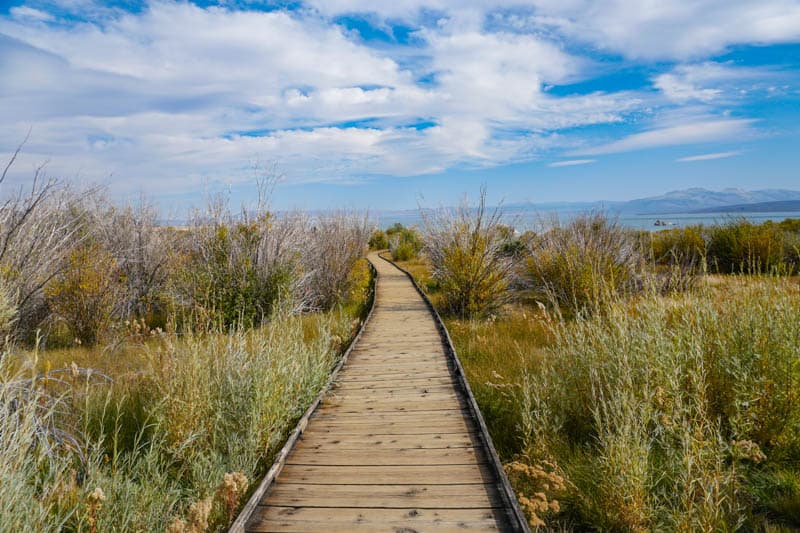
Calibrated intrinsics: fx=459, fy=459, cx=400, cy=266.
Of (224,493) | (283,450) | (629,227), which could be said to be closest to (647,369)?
(283,450)

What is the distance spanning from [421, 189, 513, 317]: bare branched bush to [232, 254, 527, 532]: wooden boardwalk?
176 inches

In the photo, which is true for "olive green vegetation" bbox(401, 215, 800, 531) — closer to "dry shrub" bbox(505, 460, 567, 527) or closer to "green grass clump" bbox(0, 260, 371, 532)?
"dry shrub" bbox(505, 460, 567, 527)

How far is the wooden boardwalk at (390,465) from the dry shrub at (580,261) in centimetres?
428


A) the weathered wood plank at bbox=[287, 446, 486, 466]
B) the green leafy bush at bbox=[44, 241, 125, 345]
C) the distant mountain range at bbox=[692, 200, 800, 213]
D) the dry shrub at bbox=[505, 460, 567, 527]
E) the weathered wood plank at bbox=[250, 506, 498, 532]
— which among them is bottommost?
the dry shrub at bbox=[505, 460, 567, 527]

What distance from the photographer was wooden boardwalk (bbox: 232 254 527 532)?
325 cm

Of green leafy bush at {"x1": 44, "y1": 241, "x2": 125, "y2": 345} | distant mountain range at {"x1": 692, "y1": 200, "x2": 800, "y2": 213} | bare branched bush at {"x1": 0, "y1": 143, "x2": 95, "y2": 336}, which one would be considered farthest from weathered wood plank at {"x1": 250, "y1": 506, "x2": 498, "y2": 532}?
distant mountain range at {"x1": 692, "y1": 200, "x2": 800, "y2": 213}

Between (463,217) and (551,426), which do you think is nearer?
(551,426)

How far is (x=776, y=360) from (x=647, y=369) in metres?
1.31

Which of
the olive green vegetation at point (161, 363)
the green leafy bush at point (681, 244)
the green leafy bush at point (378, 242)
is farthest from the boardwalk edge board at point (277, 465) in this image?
the green leafy bush at point (378, 242)

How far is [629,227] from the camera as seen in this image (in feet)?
51.0

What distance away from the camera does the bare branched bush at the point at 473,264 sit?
11.1 m

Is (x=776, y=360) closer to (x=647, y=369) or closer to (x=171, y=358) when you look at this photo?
(x=647, y=369)

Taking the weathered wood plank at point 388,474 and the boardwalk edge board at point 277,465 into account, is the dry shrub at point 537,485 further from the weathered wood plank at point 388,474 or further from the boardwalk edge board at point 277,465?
the boardwalk edge board at point 277,465

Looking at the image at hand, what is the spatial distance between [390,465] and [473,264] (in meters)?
7.53
